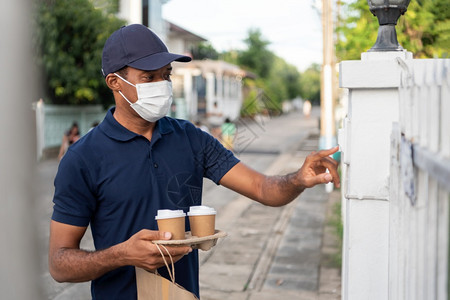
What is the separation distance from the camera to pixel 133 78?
2486 mm

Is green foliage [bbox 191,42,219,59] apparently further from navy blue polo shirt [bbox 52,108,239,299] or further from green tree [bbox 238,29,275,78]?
navy blue polo shirt [bbox 52,108,239,299]

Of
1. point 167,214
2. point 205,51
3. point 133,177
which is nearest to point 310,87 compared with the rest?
point 205,51

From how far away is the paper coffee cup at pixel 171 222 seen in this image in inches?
83.6

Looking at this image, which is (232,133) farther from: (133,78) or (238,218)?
(133,78)

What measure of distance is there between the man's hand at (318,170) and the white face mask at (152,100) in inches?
26.0

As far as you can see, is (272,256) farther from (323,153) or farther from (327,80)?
(327,80)

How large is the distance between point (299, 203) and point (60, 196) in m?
9.04

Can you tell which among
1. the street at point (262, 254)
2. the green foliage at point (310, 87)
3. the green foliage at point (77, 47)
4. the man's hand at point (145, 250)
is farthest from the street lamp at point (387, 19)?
the green foliage at point (310, 87)

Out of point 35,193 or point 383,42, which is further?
point 383,42

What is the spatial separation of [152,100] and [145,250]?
0.72m

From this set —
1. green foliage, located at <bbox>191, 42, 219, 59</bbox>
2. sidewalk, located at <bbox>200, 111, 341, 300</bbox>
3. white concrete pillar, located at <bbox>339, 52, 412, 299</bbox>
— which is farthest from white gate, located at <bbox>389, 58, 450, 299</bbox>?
green foliage, located at <bbox>191, 42, 219, 59</bbox>

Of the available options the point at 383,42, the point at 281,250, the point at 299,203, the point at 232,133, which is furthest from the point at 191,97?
the point at 383,42

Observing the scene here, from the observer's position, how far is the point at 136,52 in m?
2.39

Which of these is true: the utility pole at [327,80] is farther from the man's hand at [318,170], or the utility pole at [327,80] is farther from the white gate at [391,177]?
the man's hand at [318,170]
